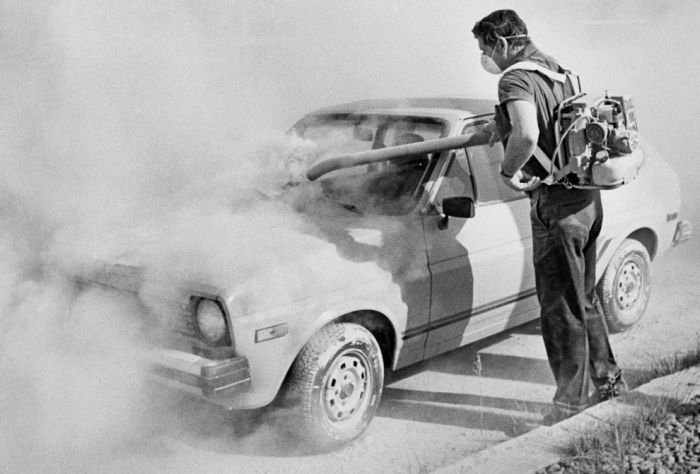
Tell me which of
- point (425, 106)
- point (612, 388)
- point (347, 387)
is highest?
point (425, 106)

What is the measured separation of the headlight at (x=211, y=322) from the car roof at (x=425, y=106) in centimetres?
187

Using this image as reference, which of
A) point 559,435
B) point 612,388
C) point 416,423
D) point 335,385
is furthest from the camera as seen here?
point 416,423

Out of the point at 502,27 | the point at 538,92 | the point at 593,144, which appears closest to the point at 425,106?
the point at 502,27

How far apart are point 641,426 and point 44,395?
289 cm

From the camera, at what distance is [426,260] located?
4.48 metres

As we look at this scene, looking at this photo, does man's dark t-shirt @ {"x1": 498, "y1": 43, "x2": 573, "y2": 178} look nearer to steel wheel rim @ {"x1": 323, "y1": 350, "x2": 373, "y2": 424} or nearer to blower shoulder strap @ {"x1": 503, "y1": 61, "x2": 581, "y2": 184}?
blower shoulder strap @ {"x1": 503, "y1": 61, "x2": 581, "y2": 184}

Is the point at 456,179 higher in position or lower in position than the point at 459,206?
higher

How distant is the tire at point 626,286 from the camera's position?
220 inches

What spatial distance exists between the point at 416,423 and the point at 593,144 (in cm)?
172

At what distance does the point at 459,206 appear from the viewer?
437 cm

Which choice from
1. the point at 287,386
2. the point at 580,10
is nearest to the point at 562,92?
the point at 287,386

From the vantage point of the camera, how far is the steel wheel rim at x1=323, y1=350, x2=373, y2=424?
4.09m

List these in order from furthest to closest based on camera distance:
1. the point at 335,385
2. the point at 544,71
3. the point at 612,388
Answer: the point at 612,388
the point at 335,385
the point at 544,71

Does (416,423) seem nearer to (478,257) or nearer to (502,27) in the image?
(478,257)
